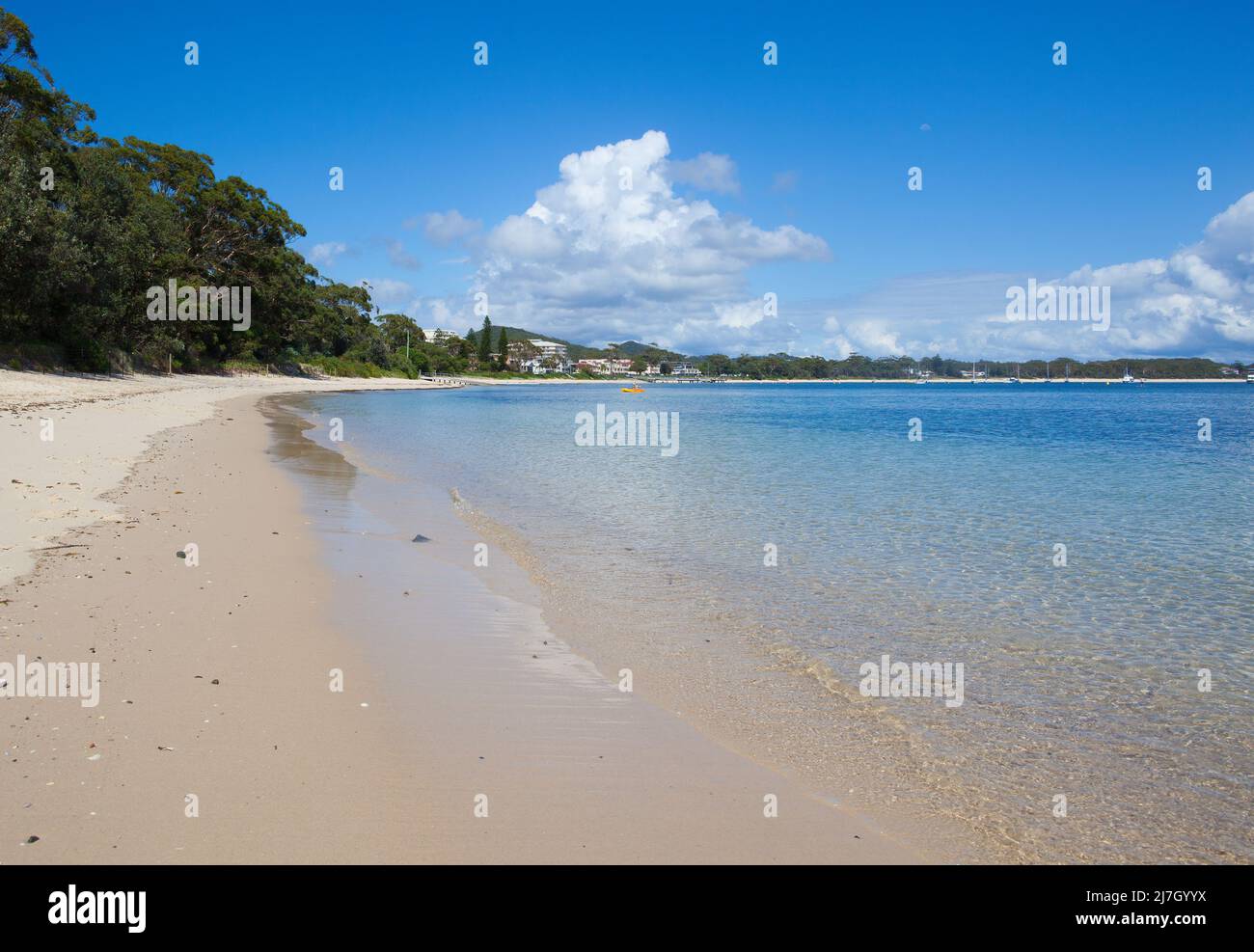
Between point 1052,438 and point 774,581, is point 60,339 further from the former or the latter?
point 1052,438


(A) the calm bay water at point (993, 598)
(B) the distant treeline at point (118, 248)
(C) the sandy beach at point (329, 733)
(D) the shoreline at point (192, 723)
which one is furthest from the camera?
(B) the distant treeline at point (118, 248)

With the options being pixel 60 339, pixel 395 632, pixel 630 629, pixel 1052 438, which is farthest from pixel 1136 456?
pixel 60 339

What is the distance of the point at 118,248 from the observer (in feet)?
135

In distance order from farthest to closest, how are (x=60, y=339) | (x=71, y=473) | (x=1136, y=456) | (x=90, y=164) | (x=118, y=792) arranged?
(x=90, y=164), (x=60, y=339), (x=1136, y=456), (x=71, y=473), (x=118, y=792)

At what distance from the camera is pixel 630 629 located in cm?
774

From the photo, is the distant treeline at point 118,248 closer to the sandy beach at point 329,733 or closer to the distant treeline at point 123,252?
the distant treeline at point 123,252

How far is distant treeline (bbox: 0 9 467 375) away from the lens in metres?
34.6

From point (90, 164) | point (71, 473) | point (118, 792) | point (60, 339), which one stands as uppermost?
point (90, 164)

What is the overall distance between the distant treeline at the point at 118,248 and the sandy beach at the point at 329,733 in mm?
32576

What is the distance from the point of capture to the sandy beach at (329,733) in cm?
372

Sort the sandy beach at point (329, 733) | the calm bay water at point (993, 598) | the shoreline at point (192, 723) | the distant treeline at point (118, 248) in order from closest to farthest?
the shoreline at point (192, 723) < the sandy beach at point (329, 733) < the calm bay water at point (993, 598) < the distant treeline at point (118, 248)

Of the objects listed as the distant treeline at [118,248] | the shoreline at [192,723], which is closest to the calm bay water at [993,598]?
the shoreline at [192,723]
